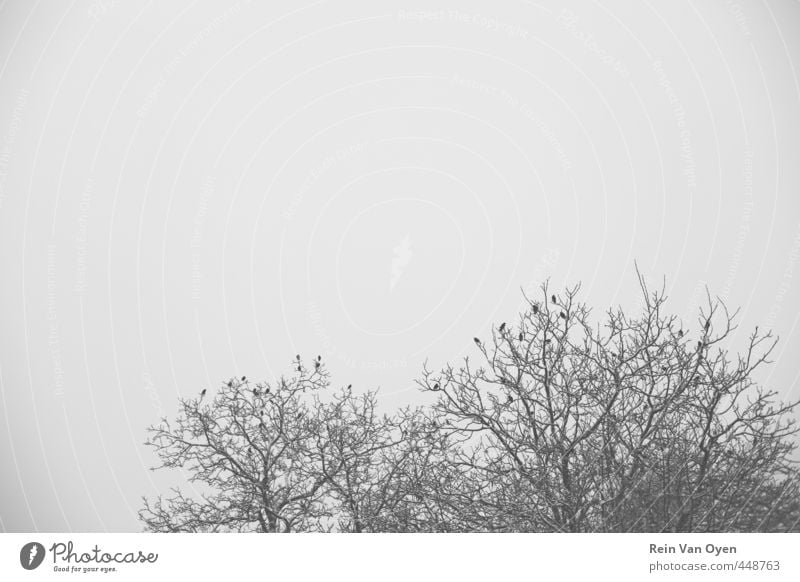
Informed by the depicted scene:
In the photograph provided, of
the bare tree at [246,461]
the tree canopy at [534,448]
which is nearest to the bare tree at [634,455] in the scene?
the tree canopy at [534,448]

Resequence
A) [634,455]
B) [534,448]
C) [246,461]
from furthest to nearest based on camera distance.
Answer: [246,461]
[534,448]
[634,455]

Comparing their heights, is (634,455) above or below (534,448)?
below

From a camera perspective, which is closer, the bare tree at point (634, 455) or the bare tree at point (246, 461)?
the bare tree at point (634, 455)

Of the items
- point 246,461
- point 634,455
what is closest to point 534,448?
point 634,455

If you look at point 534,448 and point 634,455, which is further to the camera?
point 534,448

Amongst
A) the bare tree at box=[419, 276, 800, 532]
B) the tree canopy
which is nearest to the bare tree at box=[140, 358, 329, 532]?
the tree canopy

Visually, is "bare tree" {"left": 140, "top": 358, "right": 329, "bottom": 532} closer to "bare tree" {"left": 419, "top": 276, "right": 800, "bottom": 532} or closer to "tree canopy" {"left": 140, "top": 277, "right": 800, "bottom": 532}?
"tree canopy" {"left": 140, "top": 277, "right": 800, "bottom": 532}

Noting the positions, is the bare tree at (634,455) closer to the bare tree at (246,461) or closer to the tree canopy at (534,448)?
the tree canopy at (534,448)

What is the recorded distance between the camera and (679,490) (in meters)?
9.84

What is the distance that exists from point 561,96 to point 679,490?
72.2m

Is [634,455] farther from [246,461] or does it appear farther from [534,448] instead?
[246,461]

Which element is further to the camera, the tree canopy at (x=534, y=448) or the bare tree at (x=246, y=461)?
the bare tree at (x=246, y=461)

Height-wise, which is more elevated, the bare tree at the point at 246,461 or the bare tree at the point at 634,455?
the bare tree at the point at 246,461

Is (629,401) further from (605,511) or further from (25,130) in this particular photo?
(25,130)
